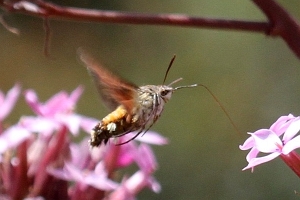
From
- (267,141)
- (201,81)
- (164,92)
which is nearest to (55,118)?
(164,92)

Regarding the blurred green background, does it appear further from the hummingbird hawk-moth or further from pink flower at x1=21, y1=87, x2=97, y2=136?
the hummingbird hawk-moth

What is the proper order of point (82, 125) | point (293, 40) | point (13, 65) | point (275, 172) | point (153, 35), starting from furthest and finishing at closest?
point (13, 65)
point (153, 35)
point (275, 172)
point (82, 125)
point (293, 40)

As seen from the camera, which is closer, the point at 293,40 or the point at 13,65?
the point at 293,40

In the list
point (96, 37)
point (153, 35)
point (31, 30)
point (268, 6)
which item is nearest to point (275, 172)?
point (153, 35)

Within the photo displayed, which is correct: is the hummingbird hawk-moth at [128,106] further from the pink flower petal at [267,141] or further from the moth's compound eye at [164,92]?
the pink flower petal at [267,141]

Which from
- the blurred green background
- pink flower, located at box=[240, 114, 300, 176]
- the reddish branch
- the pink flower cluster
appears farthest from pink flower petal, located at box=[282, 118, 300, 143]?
the blurred green background

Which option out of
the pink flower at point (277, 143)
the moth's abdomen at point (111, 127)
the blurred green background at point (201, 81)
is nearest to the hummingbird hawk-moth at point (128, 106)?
the moth's abdomen at point (111, 127)

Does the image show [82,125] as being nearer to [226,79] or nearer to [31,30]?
[226,79]
